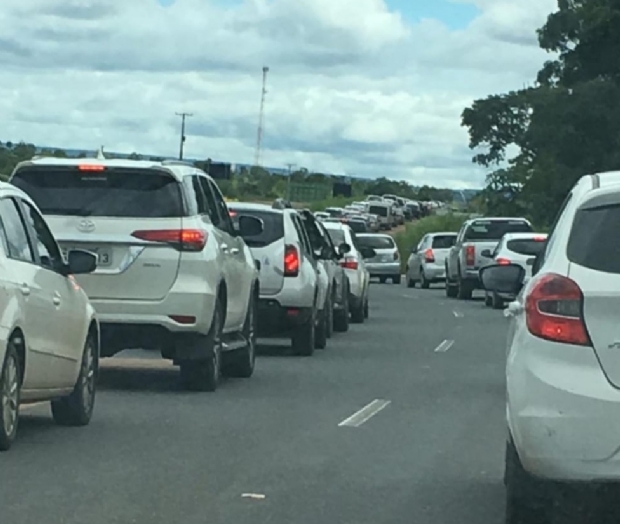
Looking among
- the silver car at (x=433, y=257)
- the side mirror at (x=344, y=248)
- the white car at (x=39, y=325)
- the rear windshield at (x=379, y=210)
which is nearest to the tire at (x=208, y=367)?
the white car at (x=39, y=325)

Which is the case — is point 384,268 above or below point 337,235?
below

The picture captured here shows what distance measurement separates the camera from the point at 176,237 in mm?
14578

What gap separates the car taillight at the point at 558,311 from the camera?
23.5ft

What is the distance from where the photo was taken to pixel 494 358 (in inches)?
831

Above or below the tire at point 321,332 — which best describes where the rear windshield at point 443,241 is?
below

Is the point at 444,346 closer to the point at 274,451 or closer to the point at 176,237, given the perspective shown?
the point at 176,237

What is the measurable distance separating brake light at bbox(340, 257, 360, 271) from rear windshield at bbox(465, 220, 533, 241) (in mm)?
11362

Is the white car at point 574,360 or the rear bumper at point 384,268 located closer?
the white car at point 574,360

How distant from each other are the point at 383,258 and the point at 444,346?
3079 cm

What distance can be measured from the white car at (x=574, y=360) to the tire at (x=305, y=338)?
13.0 metres

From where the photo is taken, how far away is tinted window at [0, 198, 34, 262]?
1123 cm

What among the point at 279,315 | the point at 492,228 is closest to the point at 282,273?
the point at 279,315

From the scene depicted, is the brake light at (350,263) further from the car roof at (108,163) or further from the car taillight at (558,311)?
the car taillight at (558,311)

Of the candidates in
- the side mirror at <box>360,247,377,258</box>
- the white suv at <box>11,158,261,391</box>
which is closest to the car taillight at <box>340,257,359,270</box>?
the side mirror at <box>360,247,377,258</box>
